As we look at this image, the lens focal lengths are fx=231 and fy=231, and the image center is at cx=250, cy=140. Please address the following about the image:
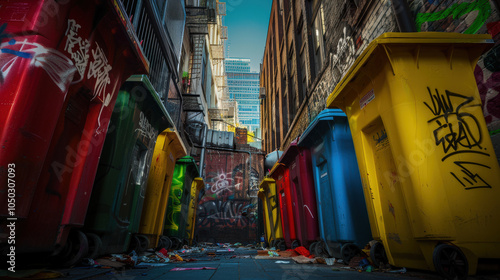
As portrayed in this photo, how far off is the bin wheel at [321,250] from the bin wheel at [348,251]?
46 cm

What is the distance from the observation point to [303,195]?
3.71 meters

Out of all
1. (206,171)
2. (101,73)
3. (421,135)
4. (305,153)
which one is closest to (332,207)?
(305,153)

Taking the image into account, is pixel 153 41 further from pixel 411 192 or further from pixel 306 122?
pixel 411 192

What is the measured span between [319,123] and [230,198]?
1013cm

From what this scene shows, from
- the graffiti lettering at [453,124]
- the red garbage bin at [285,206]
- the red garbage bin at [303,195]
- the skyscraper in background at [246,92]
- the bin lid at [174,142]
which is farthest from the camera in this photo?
the skyscraper in background at [246,92]

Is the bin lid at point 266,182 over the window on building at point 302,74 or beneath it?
beneath

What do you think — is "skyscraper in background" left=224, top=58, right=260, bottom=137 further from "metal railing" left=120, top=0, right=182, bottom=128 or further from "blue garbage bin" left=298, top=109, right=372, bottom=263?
"blue garbage bin" left=298, top=109, right=372, bottom=263

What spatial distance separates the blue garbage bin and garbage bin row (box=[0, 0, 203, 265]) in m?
2.33

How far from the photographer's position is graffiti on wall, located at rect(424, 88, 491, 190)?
1613mm

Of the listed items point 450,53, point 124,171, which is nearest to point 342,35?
point 450,53

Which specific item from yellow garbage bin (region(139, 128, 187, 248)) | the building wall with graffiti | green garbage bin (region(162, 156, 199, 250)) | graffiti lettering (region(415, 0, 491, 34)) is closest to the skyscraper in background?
the building wall with graffiti

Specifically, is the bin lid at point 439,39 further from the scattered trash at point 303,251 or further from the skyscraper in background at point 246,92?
the skyscraper in background at point 246,92

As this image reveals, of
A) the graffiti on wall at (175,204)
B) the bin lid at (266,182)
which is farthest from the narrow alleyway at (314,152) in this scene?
the bin lid at (266,182)

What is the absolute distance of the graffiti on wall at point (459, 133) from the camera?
161 centimetres
